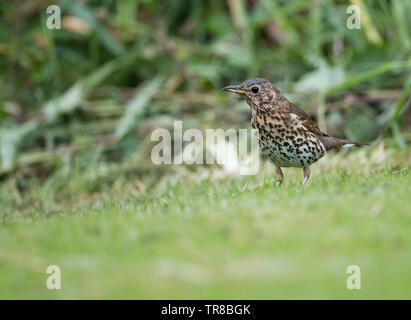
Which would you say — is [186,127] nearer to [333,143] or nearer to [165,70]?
[165,70]

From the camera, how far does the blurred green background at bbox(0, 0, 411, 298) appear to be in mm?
3818

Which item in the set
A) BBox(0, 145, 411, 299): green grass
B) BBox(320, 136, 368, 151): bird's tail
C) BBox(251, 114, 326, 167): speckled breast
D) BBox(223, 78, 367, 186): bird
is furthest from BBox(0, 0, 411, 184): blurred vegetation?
BBox(0, 145, 411, 299): green grass

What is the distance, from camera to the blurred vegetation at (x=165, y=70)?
9320 mm

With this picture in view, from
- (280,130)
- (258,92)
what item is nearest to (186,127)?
(258,92)

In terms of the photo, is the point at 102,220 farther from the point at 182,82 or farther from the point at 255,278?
the point at 182,82

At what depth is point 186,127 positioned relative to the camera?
930 cm

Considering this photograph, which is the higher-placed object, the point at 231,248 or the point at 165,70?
the point at 165,70

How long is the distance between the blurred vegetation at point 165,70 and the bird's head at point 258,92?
2.41 m

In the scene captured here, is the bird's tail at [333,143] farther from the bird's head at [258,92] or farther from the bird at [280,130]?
the bird's head at [258,92]

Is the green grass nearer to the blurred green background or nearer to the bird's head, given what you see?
the blurred green background

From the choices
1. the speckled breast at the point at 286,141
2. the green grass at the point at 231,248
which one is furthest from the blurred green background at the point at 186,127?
the speckled breast at the point at 286,141

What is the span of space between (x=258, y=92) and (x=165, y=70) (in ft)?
15.1

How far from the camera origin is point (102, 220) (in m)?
4.83

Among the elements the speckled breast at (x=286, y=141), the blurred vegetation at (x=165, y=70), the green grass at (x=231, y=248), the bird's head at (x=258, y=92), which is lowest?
the green grass at (x=231, y=248)
